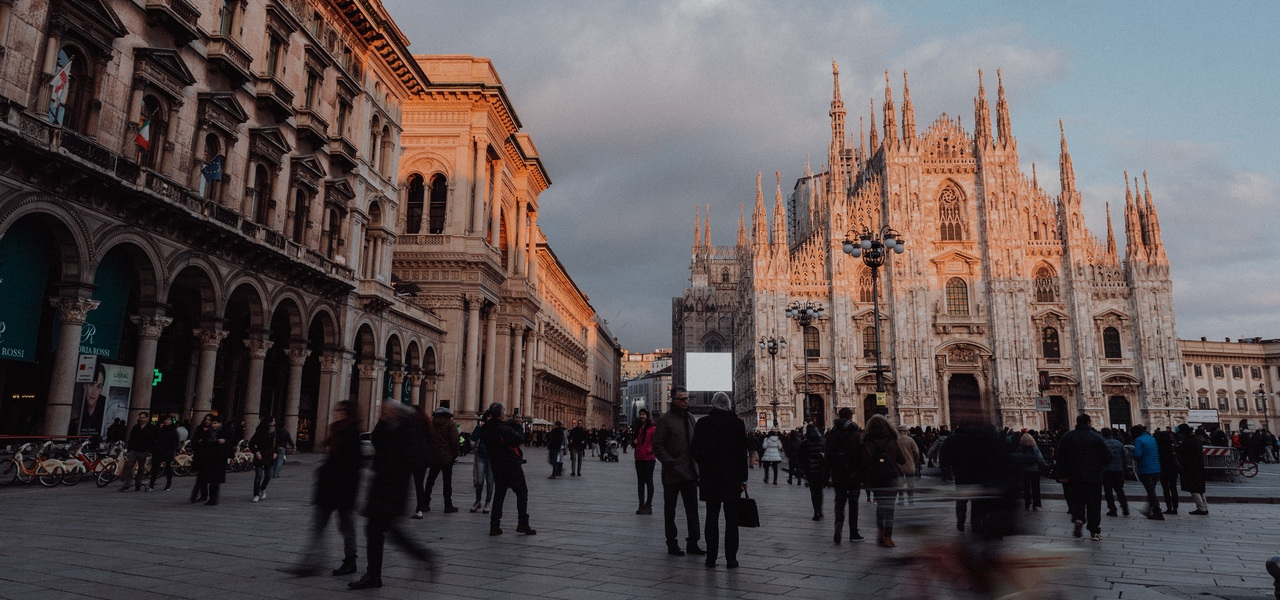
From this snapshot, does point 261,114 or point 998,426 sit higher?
point 261,114

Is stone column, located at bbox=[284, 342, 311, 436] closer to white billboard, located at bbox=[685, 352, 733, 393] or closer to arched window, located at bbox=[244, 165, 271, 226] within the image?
arched window, located at bbox=[244, 165, 271, 226]

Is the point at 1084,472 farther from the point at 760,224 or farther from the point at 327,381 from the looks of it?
the point at 760,224

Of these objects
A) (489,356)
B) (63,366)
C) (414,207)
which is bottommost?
(63,366)

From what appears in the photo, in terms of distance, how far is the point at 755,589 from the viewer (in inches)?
259

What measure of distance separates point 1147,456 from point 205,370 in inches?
858

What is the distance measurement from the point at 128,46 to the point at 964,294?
5445cm

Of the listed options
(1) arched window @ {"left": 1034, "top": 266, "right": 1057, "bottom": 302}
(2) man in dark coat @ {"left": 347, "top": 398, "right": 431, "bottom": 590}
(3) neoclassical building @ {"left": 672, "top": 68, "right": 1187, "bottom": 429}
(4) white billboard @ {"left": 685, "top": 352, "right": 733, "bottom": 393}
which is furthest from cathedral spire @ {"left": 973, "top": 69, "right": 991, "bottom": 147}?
(2) man in dark coat @ {"left": 347, "top": 398, "right": 431, "bottom": 590}

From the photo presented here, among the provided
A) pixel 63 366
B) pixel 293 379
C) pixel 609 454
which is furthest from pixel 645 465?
pixel 609 454

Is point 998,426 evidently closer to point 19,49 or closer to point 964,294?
point 19,49

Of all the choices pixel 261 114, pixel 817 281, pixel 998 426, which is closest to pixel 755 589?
pixel 998 426

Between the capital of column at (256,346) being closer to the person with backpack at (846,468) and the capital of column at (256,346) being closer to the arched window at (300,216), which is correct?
the arched window at (300,216)

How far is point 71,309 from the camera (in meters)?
15.7

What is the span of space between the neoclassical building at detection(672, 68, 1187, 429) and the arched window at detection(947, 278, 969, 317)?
0.27ft

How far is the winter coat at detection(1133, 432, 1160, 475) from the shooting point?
43.7 feet
